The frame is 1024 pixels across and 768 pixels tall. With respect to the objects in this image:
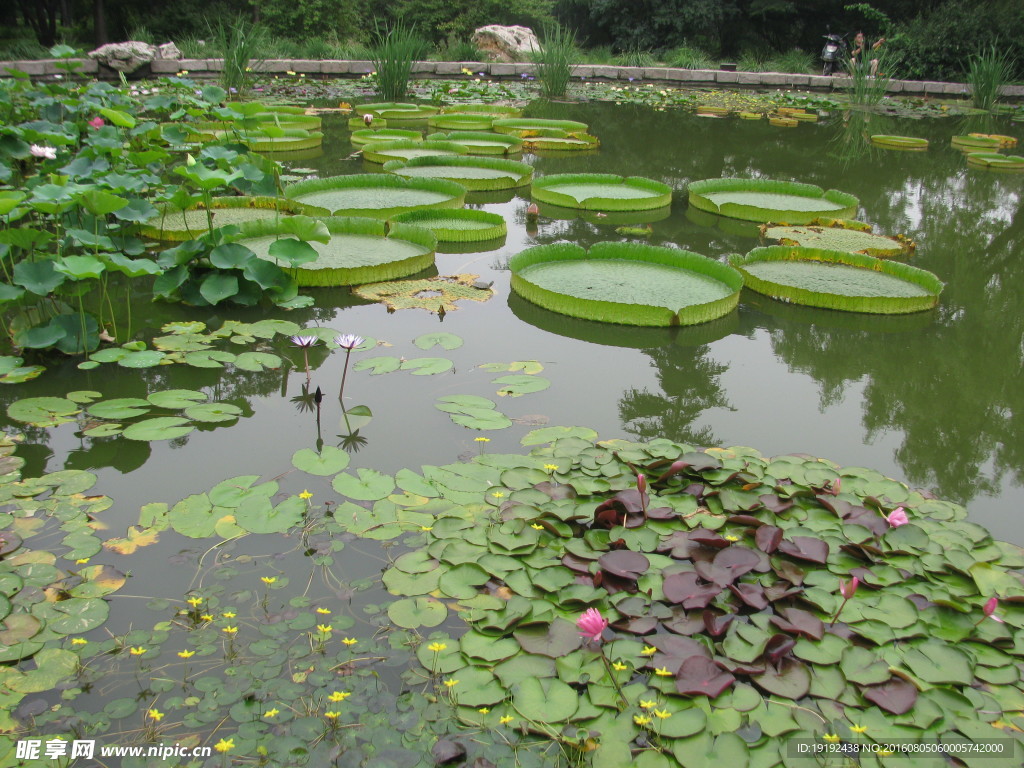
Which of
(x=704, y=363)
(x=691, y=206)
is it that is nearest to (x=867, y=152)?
(x=691, y=206)

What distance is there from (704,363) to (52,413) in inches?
100

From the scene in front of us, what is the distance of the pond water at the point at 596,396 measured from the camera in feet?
7.61

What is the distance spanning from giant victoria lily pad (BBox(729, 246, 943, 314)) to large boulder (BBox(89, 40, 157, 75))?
36.8ft

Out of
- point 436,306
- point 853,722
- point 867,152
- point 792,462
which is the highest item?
point 867,152

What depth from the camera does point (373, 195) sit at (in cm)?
539

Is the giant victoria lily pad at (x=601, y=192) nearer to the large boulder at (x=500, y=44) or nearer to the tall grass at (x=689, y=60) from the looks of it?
the tall grass at (x=689, y=60)

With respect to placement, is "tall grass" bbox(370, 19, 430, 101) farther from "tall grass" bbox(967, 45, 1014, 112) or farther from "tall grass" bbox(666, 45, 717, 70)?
"tall grass" bbox(967, 45, 1014, 112)

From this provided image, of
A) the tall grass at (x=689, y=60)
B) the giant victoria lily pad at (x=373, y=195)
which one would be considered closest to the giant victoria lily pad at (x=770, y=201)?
the giant victoria lily pad at (x=373, y=195)

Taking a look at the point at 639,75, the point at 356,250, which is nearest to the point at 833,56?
the point at 639,75

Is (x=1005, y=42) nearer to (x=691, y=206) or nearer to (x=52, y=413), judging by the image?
(x=691, y=206)

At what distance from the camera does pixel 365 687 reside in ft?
5.31

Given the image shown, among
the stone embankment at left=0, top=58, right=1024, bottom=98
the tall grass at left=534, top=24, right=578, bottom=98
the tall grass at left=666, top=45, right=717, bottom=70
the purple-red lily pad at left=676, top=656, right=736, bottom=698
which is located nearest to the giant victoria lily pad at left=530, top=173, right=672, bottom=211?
the purple-red lily pad at left=676, top=656, right=736, bottom=698

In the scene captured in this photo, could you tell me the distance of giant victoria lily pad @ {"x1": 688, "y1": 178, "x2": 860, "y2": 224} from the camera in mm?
5363

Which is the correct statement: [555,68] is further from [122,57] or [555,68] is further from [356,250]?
[356,250]
